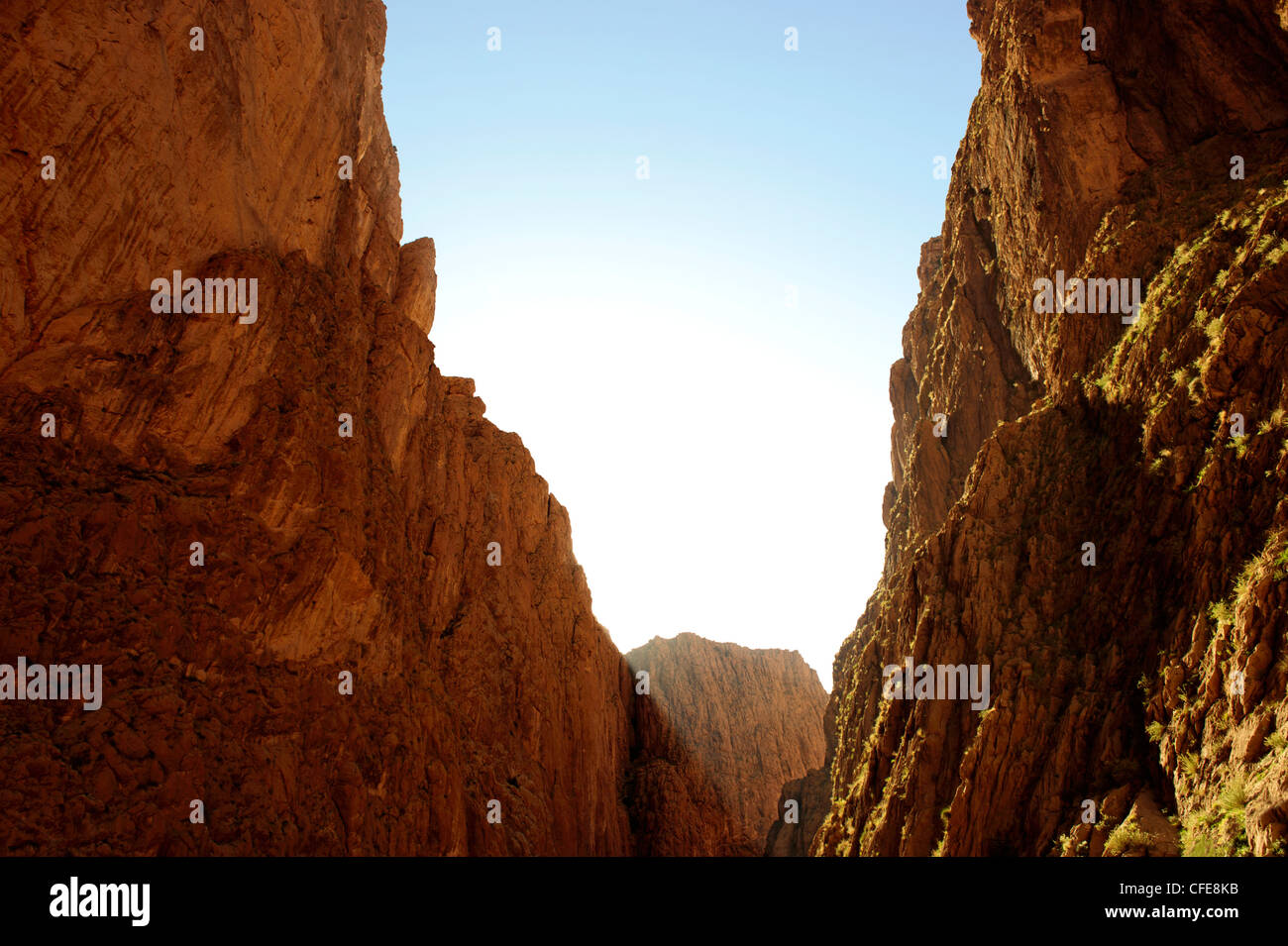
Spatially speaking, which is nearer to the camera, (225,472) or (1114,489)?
(225,472)

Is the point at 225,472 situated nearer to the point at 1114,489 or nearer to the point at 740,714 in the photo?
the point at 1114,489

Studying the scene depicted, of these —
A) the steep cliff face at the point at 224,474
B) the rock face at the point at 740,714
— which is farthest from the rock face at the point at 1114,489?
the rock face at the point at 740,714

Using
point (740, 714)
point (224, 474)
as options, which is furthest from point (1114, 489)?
point (740, 714)

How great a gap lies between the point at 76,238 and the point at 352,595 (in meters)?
10.8

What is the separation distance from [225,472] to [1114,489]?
2367 cm

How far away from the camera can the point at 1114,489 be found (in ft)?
75.3

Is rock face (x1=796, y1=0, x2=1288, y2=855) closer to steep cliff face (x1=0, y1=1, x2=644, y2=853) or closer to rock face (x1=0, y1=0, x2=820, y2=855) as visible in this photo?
rock face (x1=0, y1=0, x2=820, y2=855)

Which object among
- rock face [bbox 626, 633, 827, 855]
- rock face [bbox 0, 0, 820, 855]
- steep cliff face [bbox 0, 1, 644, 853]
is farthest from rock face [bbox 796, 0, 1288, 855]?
rock face [bbox 626, 633, 827, 855]

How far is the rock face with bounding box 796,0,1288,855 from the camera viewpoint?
16.8m

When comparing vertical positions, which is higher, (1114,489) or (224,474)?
(224,474)

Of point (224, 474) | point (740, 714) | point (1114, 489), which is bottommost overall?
point (740, 714)

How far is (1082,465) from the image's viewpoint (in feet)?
80.3

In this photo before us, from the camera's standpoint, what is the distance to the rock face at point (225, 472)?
54.9 feet
